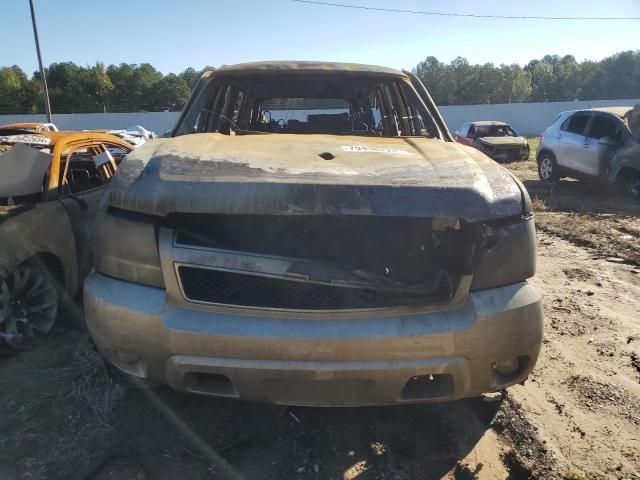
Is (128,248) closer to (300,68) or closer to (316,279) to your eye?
(316,279)

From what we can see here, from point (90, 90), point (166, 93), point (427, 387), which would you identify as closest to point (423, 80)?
point (166, 93)

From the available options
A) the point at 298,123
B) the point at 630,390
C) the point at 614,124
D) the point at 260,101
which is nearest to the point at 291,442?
the point at 630,390

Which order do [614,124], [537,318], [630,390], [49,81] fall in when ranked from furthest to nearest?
[49,81]
[614,124]
[630,390]
[537,318]

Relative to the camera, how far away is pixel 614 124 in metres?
9.45

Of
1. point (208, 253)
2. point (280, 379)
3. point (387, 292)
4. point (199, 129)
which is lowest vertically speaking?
point (280, 379)

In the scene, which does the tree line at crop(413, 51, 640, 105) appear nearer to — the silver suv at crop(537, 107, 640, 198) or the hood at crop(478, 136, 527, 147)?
the hood at crop(478, 136, 527, 147)

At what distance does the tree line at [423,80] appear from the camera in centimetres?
5556

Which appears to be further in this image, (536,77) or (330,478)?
(536,77)

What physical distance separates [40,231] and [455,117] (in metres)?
35.0

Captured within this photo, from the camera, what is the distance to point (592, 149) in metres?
9.74

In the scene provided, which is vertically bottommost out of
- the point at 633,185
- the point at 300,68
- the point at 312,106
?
the point at 633,185

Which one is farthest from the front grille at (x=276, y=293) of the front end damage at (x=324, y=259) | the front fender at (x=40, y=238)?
the front fender at (x=40, y=238)

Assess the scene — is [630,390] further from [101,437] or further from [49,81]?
[49,81]

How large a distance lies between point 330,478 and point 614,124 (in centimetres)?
981
